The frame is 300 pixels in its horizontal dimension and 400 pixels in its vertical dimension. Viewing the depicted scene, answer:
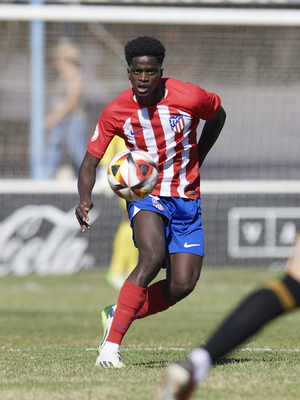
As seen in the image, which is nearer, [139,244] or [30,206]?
[139,244]

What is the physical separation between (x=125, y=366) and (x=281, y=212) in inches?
325

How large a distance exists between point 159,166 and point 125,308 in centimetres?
107

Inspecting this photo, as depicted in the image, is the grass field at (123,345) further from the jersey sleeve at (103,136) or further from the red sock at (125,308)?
the jersey sleeve at (103,136)

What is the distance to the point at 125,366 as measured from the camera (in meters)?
4.41

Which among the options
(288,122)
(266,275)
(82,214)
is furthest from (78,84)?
(82,214)

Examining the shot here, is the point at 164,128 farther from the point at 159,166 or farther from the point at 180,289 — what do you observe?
the point at 180,289

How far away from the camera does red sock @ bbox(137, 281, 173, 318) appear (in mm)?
4984

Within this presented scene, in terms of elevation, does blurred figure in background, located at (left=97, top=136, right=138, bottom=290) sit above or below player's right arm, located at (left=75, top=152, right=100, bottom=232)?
below

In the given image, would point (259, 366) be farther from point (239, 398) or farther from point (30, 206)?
point (30, 206)

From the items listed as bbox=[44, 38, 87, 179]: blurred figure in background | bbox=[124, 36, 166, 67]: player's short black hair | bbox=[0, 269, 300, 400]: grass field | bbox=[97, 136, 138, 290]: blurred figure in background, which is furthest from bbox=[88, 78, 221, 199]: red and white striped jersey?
bbox=[44, 38, 87, 179]: blurred figure in background

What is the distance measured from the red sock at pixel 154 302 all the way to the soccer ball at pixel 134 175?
2.71 ft

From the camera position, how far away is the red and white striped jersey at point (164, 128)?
15.9ft

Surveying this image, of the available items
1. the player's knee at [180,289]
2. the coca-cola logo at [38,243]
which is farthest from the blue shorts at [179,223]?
the coca-cola logo at [38,243]

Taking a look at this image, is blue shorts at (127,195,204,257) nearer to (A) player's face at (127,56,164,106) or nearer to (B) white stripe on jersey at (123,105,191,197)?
(B) white stripe on jersey at (123,105,191,197)
